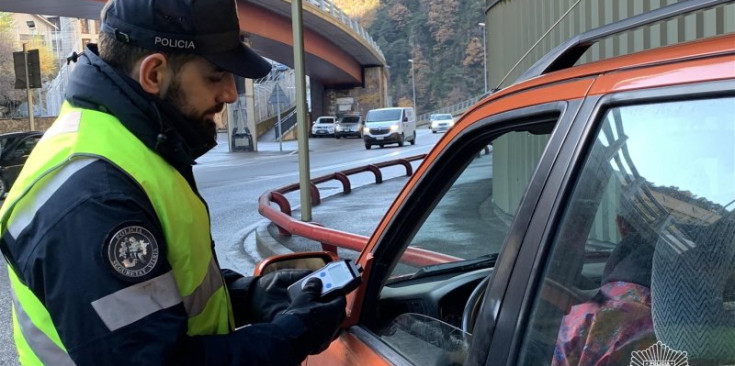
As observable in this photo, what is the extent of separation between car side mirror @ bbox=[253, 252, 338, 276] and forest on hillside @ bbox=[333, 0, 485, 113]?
3766 inches

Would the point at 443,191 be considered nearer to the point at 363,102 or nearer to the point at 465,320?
the point at 465,320

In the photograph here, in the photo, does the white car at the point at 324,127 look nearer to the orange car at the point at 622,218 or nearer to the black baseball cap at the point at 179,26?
the black baseball cap at the point at 179,26

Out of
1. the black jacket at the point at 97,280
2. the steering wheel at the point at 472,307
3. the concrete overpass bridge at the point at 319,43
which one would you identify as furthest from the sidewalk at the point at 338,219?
the concrete overpass bridge at the point at 319,43

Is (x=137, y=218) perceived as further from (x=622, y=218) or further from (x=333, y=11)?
(x=333, y=11)

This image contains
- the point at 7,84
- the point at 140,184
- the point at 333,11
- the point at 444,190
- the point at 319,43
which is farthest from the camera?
the point at 7,84

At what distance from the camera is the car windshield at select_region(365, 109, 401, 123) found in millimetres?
34312

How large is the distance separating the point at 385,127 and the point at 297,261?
31204mm

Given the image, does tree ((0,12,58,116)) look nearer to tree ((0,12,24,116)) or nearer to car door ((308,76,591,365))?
tree ((0,12,24,116))

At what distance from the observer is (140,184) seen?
Result: 1.50 meters

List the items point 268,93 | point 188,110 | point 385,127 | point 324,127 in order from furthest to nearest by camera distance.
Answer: point 268,93 < point 324,127 < point 385,127 < point 188,110

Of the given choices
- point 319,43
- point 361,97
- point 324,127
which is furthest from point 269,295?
point 361,97

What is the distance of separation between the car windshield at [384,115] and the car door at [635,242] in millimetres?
32932

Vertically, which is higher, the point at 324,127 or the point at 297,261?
the point at 324,127

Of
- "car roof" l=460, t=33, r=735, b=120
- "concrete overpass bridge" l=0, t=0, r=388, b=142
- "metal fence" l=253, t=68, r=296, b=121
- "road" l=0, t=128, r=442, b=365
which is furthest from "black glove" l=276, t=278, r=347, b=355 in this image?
"metal fence" l=253, t=68, r=296, b=121
